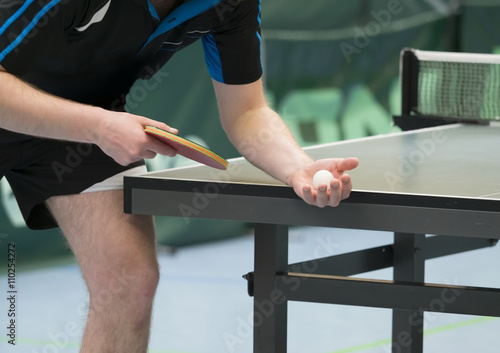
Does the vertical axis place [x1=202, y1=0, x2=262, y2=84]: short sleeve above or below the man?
above

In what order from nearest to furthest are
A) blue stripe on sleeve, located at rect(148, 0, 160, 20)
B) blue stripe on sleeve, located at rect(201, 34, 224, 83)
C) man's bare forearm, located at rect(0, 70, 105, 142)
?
1. man's bare forearm, located at rect(0, 70, 105, 142)
2. blue stripe on sleeve, located at rect(148, 0, 160, 20)
3. blue stripe on sleeve, located at rect(201, 34, 224, 83)

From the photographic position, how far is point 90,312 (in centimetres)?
214

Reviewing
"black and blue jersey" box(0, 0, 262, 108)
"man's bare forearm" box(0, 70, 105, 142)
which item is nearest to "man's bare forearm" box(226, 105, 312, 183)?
"black and blue jersey" box(0, 0, 262, 108)

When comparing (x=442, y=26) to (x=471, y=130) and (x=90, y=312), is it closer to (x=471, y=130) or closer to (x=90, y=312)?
(x=471, y=130)

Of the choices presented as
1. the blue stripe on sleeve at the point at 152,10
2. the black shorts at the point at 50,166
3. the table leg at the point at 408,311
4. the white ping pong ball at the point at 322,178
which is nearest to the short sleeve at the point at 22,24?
the blue stripe on sleeve at the point at 152,10

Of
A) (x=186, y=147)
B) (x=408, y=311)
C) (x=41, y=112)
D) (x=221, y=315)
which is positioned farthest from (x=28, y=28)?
(x=221, y=315)

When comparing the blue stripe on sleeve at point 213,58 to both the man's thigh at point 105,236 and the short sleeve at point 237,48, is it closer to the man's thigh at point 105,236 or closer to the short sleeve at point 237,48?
the short sleeve at point 237,48

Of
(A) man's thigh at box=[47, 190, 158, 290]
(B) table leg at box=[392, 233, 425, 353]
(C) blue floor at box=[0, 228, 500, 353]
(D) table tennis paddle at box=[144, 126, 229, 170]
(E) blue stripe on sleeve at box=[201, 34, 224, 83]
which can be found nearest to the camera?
→ (D) table tennis paddle at box=[144, 126, 229, 170]

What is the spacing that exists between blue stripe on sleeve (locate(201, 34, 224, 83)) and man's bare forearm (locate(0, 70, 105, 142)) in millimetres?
530

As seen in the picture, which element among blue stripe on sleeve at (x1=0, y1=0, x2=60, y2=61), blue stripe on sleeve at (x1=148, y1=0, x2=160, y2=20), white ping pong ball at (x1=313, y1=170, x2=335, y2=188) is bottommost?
white ping pong ball at (x1=313, y1=170, x2=335, y2=188)

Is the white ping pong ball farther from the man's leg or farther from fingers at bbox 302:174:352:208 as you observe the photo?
the man's leg

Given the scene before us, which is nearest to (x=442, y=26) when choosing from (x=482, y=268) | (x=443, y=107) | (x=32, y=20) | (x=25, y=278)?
(x=482, y=268)

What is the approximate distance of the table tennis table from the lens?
5.83ft

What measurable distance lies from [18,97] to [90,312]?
587mm
